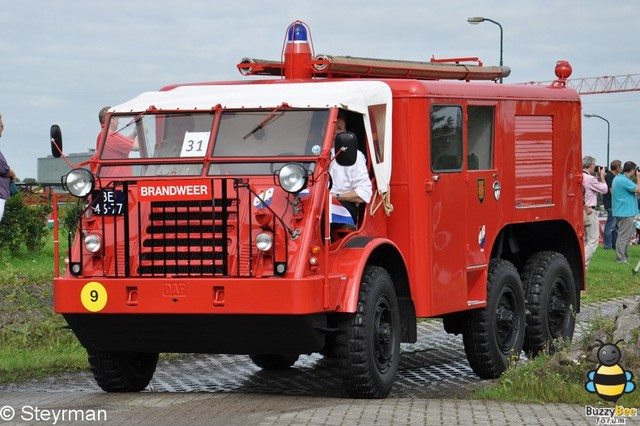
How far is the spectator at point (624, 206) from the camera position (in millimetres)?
27172

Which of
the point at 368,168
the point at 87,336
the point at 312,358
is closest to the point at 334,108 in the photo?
the point at 368,168

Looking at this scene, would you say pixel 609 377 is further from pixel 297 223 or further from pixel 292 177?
pixel 292 177

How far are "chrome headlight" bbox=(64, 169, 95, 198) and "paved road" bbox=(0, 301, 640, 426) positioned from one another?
5.17 feet

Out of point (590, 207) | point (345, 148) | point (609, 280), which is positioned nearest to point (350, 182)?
point (345, 148)

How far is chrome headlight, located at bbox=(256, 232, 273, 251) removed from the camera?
10.2 meters

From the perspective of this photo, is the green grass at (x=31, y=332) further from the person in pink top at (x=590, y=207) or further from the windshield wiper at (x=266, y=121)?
the person in pink top at (x=590, y=207)

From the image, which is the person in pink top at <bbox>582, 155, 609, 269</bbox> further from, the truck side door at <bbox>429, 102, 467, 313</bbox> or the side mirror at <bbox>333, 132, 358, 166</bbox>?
the side mirror at <bbox>333, 132, 358, 166</bbox>

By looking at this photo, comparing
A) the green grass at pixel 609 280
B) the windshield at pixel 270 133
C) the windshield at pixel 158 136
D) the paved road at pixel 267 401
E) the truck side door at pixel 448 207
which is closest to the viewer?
the paved road at pixel 267 401

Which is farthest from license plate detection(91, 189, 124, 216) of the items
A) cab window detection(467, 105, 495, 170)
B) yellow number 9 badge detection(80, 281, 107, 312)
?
cab window detection(467, 105, 495, 170)

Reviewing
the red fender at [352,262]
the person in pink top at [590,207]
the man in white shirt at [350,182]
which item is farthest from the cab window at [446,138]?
the person in pink top at [590,207]

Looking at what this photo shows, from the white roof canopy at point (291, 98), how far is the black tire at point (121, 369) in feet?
6.55

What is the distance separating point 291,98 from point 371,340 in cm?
200

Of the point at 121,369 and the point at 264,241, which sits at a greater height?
the point at 264,241

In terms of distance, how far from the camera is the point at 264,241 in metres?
10.2
